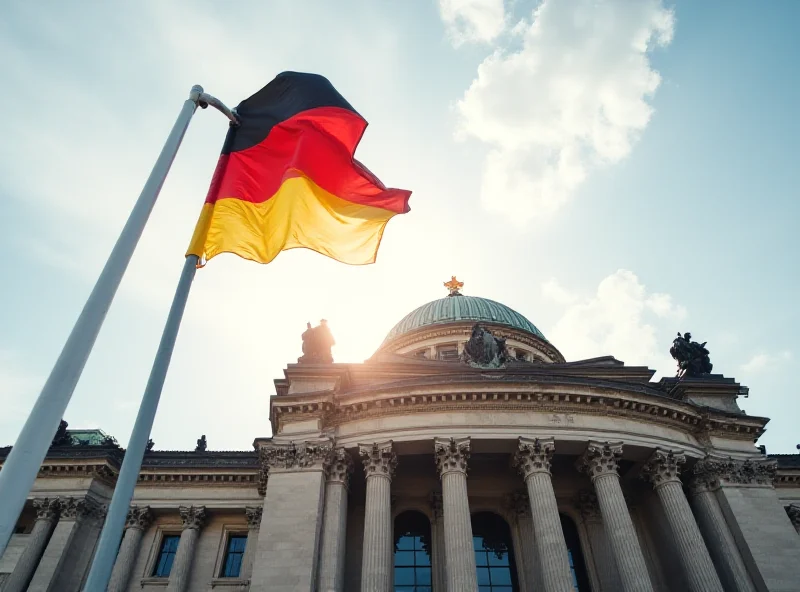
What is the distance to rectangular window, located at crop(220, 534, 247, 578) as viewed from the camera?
3043 cm

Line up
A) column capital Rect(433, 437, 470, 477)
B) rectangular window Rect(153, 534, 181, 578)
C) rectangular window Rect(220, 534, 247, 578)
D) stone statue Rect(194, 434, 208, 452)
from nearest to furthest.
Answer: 1. column capital Rect(433, 437, 470, 477)
2. rectangular window Rect(220, 534, 247, 578)
3. rectangular window Rect(153, 534, 181, 578)
4. stone statue Rect(194, 434, 208, 452)

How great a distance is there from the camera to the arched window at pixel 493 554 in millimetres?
25484

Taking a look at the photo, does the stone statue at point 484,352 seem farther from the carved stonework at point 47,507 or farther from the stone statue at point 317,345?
the carved stonework at point 47,507

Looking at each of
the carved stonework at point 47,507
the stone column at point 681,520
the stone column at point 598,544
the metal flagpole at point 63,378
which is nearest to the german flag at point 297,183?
the metal flagpole at point 63,378

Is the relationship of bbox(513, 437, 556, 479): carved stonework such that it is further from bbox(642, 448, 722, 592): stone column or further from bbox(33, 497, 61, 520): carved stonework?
bbox(33, 497, 61, 520): carved stonework

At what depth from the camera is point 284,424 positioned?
25984 millimetres

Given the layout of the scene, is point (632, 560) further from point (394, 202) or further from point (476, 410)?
point (394, 202)

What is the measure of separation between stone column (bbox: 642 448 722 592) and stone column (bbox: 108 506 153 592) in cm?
2613

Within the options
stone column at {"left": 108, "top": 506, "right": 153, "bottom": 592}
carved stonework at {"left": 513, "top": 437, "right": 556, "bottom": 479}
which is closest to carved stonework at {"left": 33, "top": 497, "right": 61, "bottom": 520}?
stone column at {"left": 108, "top": 506, "right": 153, "bottom": 592}

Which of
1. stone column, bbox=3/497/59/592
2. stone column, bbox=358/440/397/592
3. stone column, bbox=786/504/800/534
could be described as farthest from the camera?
stone column, bbox=786/504/800/534

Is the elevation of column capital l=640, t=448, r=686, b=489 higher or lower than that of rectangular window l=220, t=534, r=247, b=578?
higher

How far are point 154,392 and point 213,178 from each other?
4.86 m

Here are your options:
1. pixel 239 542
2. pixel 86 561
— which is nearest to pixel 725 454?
pixel 239 542

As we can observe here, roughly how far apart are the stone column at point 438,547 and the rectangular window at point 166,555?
48.8 feet
